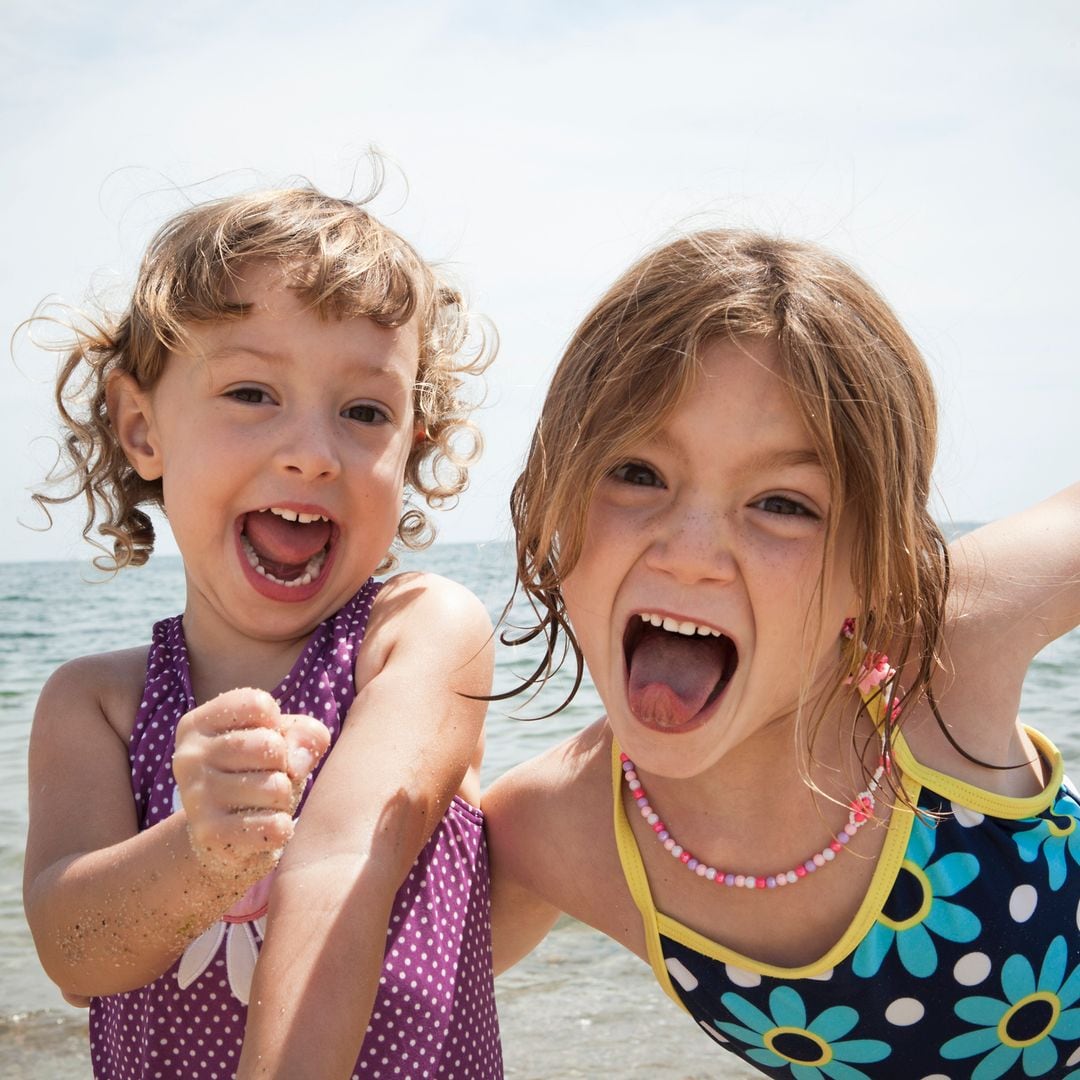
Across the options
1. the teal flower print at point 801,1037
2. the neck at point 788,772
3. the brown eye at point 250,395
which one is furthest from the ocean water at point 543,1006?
the teal flower print at point 801,1037

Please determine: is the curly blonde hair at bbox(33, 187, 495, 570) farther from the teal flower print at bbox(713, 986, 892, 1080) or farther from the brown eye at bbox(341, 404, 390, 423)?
the teal flower print at bbox(713, 986, 892, 1080)

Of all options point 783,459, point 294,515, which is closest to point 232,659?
point 294,515

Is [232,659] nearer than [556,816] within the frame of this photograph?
No

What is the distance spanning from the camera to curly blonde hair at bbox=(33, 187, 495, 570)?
2516 mm

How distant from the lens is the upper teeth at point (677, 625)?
1954 millimetres

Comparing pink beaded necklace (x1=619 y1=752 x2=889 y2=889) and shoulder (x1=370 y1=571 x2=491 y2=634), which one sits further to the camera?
shoulder (x1=370 y1=571 x2=491 y2=634)

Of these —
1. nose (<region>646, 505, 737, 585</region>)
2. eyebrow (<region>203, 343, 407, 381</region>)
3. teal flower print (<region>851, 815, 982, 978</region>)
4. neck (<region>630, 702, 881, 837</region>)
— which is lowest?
teal flower print (<region>851, 815, 982, 978</region>)

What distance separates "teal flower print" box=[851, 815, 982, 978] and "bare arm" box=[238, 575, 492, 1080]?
82 centimetres

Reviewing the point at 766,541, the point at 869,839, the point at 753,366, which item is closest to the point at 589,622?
the point at 766,541

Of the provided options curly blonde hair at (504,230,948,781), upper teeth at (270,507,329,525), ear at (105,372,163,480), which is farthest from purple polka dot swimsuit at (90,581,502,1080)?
curly blonde hair at (504,230,948,781)

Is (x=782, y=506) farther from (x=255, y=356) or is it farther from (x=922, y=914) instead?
(x=255, y=356)

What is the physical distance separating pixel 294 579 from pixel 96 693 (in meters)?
0.46

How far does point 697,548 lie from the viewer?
1.90m

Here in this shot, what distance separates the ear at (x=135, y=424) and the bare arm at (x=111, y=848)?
43 centimetres
